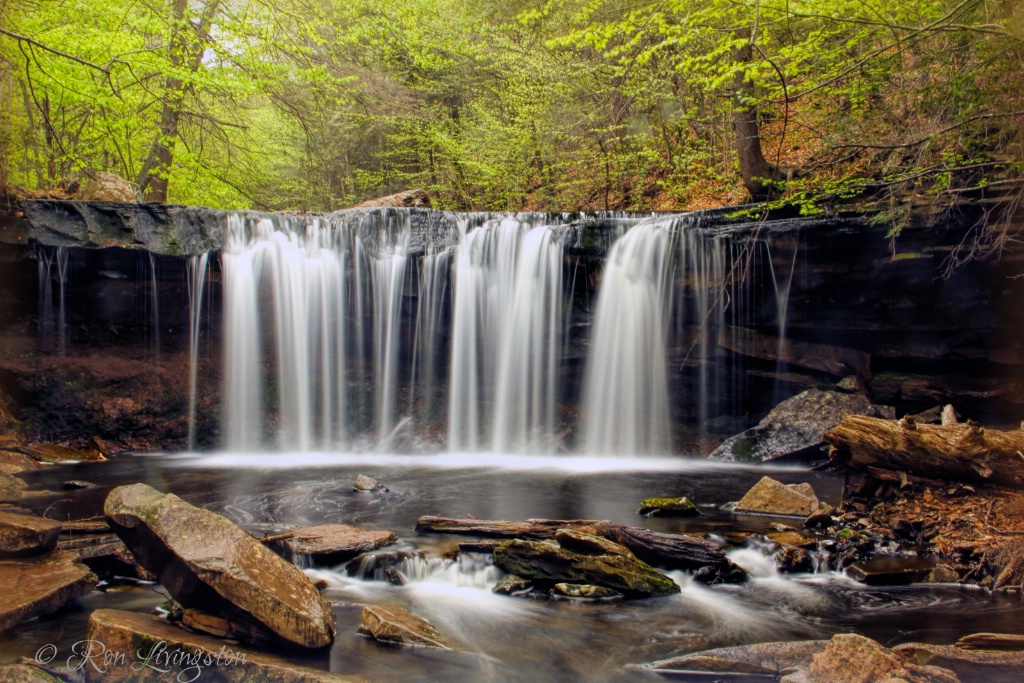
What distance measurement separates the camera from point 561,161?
17281mm

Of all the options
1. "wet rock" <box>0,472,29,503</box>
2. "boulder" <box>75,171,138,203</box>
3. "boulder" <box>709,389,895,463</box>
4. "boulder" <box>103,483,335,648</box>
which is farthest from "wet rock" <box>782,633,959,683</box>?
"boulder" <box>75,171,138,203</box>

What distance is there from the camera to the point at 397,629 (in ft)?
13.7

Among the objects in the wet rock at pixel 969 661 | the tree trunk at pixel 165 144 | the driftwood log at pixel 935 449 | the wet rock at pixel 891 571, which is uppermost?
the tree trunk at pixel 165 144

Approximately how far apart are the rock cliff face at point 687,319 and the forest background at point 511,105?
1100 millimetres

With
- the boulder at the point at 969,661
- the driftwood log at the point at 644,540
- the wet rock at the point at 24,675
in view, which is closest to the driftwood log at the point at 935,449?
the driftwood log at the point at 644,540

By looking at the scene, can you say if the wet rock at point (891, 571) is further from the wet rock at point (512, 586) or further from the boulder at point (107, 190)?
the boulder at point (107, 190)

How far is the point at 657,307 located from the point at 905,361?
13.2 ft

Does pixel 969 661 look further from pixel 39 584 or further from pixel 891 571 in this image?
pixel 39 584

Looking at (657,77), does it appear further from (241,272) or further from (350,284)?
(241,272)

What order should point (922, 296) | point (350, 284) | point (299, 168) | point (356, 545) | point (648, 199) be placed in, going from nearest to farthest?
point (356, 545)
point (922, 296)
point (350, 284)
point (648, 199)
point (299, 168)

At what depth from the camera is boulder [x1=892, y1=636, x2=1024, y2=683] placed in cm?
349

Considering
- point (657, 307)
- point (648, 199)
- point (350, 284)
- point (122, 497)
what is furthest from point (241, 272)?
point (648, 199)

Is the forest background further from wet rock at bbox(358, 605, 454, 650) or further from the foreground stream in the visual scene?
wet rock at bbox(358, 605, 454, 650)

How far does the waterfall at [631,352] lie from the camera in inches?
446
